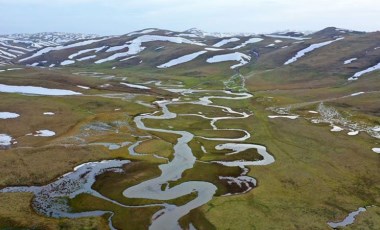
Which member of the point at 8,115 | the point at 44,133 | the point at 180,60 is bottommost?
the point at 44,133

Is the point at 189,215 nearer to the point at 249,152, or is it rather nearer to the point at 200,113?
the point at 249,152

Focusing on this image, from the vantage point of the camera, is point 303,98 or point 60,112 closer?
point 60,112

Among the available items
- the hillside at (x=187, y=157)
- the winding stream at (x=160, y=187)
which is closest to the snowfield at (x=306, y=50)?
the hillside at (x=187, y=157)

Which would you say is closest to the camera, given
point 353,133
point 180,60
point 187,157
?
point 187,157

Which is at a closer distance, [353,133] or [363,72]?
[353,133]

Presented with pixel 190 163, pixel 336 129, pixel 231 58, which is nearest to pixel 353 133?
pixel 336 129

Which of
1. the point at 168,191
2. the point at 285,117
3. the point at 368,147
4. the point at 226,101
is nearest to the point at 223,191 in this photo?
the point at 168,191

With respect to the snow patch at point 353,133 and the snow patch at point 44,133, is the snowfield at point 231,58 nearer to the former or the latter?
the snow patch at point 353,133

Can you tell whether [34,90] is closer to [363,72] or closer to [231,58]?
[231,58]
